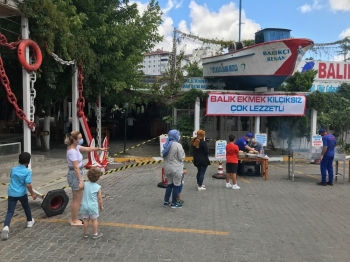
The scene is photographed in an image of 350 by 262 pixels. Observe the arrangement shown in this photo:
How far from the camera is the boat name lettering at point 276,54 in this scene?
14.7 meters

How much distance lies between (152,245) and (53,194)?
2.43m

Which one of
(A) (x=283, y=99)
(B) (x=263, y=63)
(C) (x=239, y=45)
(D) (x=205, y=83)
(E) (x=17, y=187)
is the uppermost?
(C) (x=239, y=45)

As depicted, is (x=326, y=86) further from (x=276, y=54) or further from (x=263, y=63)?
(x=276, y=54)

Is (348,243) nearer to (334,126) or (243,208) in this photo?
(243,208)

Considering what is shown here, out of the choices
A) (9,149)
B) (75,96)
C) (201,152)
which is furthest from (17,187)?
(75,96)

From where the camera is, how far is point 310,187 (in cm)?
1014

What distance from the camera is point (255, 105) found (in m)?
16.0

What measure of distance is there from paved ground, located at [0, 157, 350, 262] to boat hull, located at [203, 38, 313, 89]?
679cm

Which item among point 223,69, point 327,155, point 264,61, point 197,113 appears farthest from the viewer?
point 223,69

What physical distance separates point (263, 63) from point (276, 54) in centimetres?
70

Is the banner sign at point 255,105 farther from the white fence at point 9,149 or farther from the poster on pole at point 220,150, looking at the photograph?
the white fence at point 9,149

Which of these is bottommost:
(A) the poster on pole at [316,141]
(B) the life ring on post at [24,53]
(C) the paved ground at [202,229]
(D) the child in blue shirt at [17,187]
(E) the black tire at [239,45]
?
(C) the paved ground at [202,229]

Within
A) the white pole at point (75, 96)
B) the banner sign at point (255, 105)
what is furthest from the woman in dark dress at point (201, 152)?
the banner sign at point (255, 105)

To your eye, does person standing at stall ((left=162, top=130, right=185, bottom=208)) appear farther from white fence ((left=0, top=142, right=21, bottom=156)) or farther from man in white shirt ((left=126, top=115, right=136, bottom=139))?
man in white shirt ((left=126, top=115, right=136, bottom=139))
